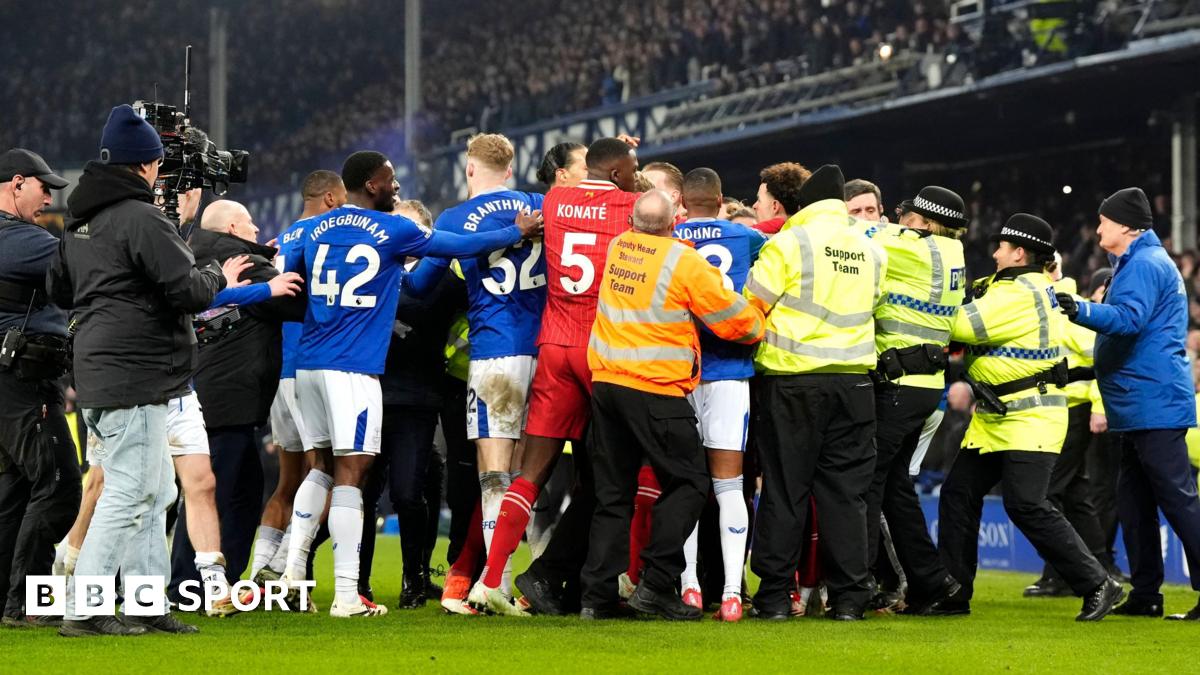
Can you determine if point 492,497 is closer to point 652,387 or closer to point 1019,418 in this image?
point 652,387

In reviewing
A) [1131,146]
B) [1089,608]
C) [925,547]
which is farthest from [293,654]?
[1131,146]

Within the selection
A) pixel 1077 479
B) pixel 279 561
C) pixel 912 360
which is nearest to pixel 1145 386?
pixel 912 360

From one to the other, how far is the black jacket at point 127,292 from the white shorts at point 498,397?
5.09 ft

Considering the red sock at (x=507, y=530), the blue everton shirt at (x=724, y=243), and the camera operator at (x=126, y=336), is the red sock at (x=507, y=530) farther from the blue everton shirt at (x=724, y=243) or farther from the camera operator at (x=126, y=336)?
the camera operator at (x=126, y=336)

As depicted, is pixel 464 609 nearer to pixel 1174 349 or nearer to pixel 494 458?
pixel 494 458

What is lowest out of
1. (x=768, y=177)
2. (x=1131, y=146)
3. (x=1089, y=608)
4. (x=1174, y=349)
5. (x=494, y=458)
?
(x=1089, y=608)

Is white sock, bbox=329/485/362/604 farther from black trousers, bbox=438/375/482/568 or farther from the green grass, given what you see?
black trousers, bbox=438/375/482/568

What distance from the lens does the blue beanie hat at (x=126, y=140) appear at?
658 centimetres

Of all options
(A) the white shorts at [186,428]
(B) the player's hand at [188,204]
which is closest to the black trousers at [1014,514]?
(A) the white shorts at [186,428]


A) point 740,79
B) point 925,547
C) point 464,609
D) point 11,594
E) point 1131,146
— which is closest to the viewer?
point 11,594

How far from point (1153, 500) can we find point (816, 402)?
8.07 ft

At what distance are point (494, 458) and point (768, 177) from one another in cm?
204

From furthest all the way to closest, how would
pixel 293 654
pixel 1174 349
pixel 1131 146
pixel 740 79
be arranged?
pixel 740 79
pixel 1131 146
pixel 1174 349
pixel 293 654

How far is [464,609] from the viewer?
7.63 metres
